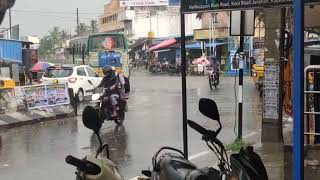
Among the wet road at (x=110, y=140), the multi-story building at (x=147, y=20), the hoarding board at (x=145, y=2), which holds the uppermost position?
the hoarding board at (x=145, y=2)

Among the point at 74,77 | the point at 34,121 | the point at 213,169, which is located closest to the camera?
the point at 213,169

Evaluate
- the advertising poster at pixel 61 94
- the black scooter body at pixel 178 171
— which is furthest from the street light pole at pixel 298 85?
the advertising poster at pixel 61 94

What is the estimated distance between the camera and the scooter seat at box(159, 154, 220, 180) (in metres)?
3.13

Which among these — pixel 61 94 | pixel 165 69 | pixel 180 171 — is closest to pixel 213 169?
pixel 180 171

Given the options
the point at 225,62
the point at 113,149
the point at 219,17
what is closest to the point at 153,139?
the point at 113,149

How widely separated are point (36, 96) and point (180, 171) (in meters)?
12.9

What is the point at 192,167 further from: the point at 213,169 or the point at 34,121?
the point at 34,121

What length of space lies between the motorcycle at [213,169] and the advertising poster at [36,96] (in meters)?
12.5

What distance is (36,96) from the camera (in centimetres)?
1588

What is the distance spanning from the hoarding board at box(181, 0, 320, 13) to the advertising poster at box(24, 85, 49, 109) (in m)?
10.7

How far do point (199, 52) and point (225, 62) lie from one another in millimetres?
5812

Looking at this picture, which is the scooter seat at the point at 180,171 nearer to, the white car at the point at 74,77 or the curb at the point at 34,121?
the curb at the point at 34,121

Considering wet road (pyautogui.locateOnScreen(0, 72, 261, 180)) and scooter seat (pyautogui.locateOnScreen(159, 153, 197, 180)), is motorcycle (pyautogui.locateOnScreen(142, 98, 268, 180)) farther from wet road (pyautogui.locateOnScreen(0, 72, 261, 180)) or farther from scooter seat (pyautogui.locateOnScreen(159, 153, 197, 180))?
wet road (pyautogui.locateOnScreen(0, 72, 261, 180))

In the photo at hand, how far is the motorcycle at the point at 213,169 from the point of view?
3068 millimetres
